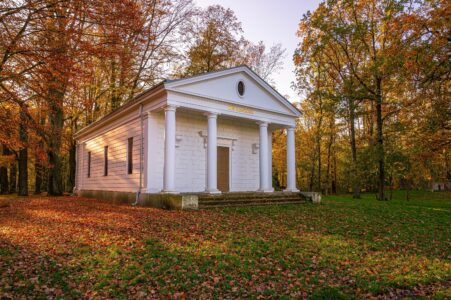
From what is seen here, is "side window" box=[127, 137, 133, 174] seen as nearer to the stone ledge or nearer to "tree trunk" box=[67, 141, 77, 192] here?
the stone ledge

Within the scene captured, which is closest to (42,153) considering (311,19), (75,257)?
(75,257)

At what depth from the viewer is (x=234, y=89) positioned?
15.1m

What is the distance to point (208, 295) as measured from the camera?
487cm

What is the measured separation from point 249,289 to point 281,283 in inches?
22.5

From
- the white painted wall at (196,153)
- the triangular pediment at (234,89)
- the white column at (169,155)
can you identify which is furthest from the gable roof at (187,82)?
the white painted wall at (196,153)

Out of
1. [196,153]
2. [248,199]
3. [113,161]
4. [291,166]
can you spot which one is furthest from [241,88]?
[113,161]

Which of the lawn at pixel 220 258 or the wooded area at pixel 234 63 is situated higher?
the wooded area at pixel 234 63

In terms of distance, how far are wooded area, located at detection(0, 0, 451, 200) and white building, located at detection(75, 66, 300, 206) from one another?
2.41 metres

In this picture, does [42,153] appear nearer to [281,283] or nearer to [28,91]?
[28,91]

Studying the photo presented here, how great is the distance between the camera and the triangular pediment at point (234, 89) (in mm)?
13555

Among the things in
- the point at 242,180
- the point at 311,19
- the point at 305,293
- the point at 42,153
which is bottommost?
the point at 305,293

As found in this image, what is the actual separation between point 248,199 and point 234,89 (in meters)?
5.02

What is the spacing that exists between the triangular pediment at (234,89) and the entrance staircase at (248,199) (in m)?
4.17

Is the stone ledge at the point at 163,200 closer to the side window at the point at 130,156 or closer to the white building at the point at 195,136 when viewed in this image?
the white building at the point at 195,136
